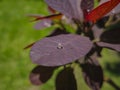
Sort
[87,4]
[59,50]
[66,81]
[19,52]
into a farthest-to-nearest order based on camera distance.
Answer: [19,52] < [66,81] < [87,4] < [59,50]

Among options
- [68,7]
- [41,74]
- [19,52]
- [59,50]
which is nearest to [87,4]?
[68,7]

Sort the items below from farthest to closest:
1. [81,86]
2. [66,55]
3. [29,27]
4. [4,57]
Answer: [29,27] < [4,57] < [81,86] < [66,55]

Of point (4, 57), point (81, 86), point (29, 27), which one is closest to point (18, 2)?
point (29, 27)

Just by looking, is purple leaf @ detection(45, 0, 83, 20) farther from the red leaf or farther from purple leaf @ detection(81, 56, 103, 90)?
purple leaf @ detection(81, 56, 103, 90)

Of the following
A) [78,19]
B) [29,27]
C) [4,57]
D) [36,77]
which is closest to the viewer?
[78,19]

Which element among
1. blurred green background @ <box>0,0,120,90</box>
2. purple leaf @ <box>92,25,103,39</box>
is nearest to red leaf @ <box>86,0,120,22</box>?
purple leaf @ <box>92,25,103,39</box>

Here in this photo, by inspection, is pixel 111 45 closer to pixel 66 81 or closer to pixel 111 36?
pixel 111 36

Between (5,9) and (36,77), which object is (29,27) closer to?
(5,9)
